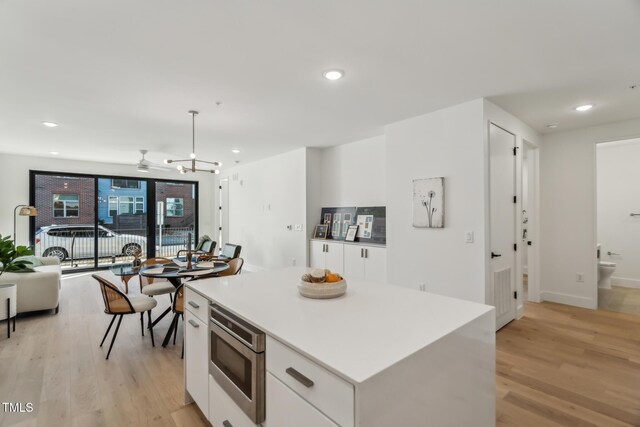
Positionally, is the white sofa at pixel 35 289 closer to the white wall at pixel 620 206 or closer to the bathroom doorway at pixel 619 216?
the bathroom doorway at pixel 619 216

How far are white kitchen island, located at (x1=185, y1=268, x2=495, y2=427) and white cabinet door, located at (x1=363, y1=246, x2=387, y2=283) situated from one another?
7.96 ft

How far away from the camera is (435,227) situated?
3.49 m

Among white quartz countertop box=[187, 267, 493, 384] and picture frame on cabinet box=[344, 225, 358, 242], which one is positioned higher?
picture frame on cabinet box=[344, 225, 358, 242]

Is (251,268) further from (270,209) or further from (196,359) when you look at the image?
(196,359)

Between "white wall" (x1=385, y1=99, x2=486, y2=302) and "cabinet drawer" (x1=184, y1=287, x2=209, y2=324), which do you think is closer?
"cabinet drawer" (x1=184, y1=287, x2=209, y2=324)

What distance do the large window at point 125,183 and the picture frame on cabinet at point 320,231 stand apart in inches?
198

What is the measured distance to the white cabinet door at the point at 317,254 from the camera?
527 cm

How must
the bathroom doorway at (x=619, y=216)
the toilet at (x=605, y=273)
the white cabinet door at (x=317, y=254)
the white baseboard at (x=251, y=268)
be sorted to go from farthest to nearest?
1. the white baseboard at (x=251, y=268)
2. the white cabinet door at (x=317, y=254)
3. the bathroom doorway at (x=619, y=216)
4. the toilet at (x=605, y=273)

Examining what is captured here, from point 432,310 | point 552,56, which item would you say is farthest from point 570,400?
point 552,56

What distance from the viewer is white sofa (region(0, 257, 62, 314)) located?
3814 millimetres

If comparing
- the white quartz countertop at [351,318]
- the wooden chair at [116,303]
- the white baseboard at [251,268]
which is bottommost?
the white baseboard at [251,268]

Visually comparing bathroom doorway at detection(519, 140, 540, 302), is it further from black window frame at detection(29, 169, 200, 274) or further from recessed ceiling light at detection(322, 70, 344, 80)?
black window frame at detection(29, 169, 200, 274)

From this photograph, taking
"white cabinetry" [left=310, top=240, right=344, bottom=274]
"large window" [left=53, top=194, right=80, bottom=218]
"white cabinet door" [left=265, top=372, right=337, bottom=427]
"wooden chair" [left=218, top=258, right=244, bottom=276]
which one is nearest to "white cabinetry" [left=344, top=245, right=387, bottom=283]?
"white cabinetry" [left=310, top=240, right=344, bottom=274]

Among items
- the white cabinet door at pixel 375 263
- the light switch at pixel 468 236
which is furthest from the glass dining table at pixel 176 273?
the light switch at pixel 468 236
